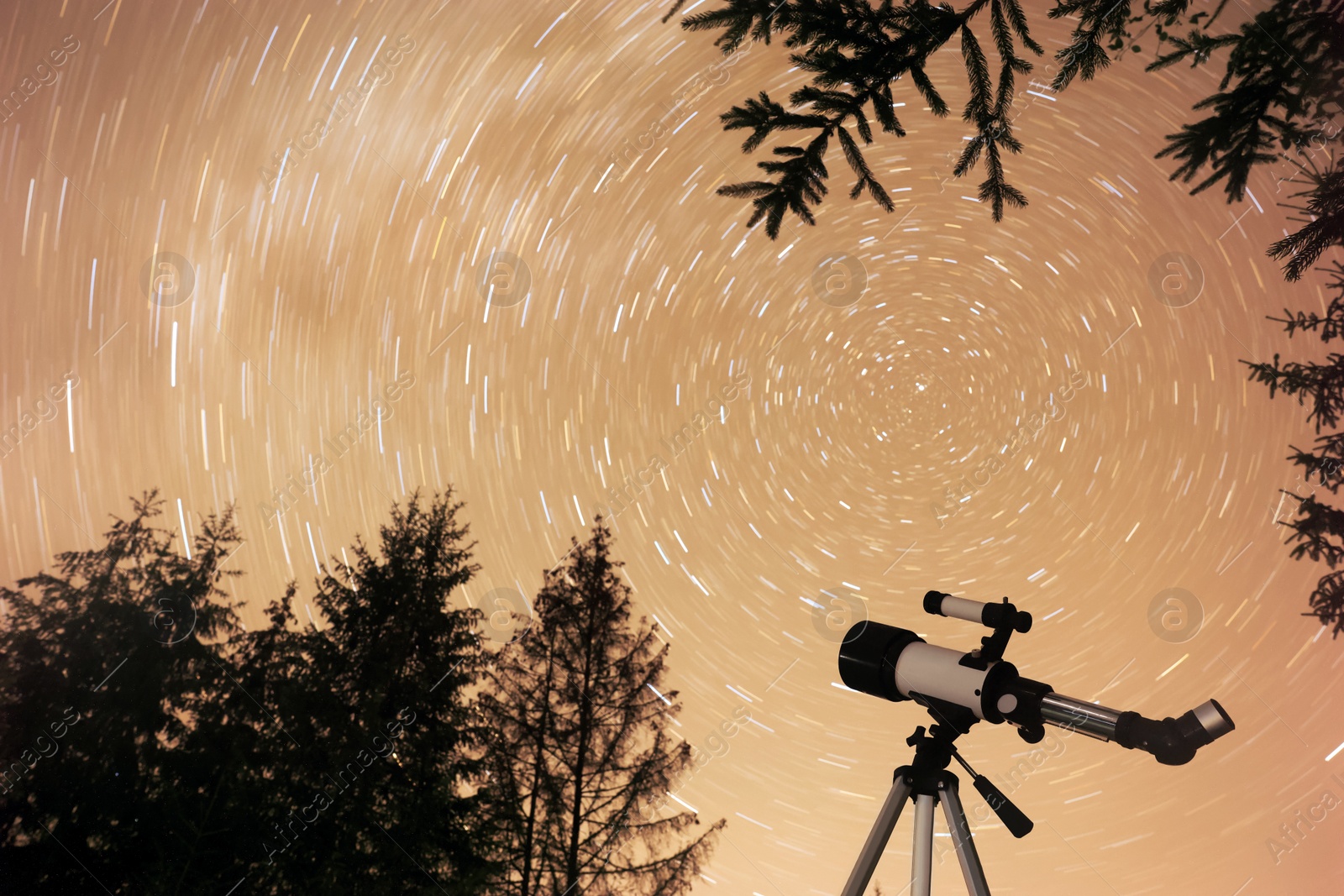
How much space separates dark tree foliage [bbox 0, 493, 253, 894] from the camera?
591 centimetres

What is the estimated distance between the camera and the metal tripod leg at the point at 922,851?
2289mm

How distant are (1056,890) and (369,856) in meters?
6.41

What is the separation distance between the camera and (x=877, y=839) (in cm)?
244

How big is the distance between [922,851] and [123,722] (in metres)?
7.17

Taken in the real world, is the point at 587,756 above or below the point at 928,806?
above

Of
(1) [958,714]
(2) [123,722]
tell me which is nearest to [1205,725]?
(1) [958,714]

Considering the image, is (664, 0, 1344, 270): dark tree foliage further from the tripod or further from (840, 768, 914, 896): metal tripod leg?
(840, 768, 914, 896): metal tripod leg

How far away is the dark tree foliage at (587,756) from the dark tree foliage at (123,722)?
2.24 m

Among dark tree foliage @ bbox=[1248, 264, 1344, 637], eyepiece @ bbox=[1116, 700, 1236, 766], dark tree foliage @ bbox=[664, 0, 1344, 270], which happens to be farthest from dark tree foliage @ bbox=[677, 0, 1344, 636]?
dark tree foliage @ bbox=[1248, 264, 1344, 637]

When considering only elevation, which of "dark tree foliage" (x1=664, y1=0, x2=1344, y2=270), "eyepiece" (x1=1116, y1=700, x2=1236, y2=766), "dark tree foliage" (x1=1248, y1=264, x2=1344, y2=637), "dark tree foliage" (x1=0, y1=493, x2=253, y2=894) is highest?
"dark tree foliage" (x1=1248, y1=264, x2=1344, y2=637)

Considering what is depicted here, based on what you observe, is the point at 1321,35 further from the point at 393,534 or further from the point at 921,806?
the point at 393,534

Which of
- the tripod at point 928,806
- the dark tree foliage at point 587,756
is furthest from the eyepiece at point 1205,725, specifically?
the dark tree foliage at point 587,756

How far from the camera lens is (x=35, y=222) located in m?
6.87

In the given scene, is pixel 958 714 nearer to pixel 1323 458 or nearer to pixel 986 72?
pixel 986 72
